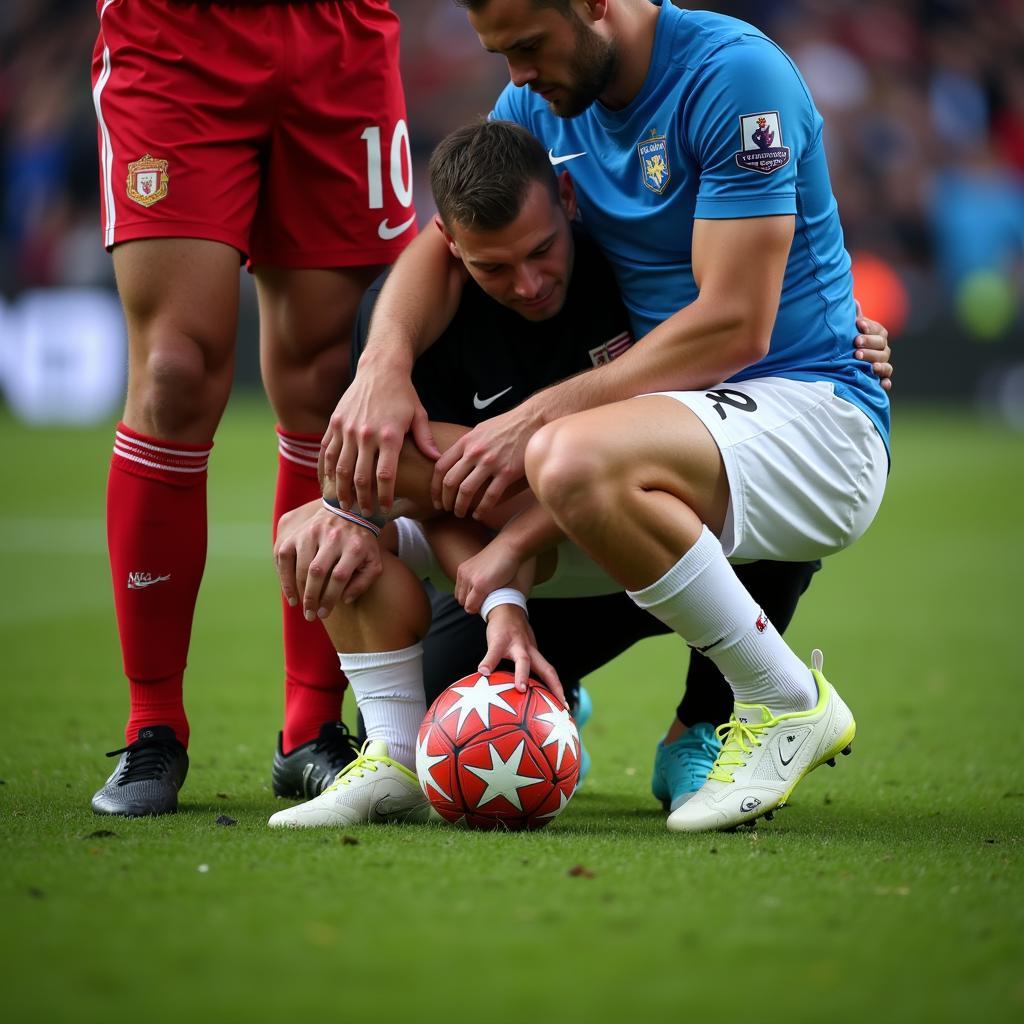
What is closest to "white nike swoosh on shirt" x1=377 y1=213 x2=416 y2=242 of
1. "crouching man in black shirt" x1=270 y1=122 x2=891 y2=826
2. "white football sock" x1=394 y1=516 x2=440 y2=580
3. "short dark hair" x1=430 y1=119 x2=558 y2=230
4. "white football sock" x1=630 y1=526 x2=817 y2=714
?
"crouching man in black shirt" x1=270 y1=122 x2=891 y2=826

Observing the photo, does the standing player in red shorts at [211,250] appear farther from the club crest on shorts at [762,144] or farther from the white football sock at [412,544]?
the club crest on shorts at [762,144]

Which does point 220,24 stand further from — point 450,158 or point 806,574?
point 806,574

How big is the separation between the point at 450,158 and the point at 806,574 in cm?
121

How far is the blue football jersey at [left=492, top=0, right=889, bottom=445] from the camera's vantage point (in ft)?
Answer: 9.50

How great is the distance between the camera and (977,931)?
206cm

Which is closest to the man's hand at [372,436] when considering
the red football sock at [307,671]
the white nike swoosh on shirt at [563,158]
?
the red football sock at [307,671]

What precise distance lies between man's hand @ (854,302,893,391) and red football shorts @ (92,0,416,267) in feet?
Answer: 3.53

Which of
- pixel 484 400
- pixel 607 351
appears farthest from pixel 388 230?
pixel 607 351

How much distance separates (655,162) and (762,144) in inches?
10.3

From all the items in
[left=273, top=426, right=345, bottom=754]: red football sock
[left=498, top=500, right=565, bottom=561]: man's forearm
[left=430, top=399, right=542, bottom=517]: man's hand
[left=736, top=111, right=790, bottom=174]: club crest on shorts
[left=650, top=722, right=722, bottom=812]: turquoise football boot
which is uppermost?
[left=736, top=111, right=790, bottom=174]: club crest on shorts

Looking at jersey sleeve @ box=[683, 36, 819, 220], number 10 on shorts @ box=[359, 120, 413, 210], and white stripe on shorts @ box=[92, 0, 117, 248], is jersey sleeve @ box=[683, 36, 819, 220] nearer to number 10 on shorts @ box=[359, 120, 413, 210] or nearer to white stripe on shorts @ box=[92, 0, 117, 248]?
number 10 on shorts @ box=[359, 120, 413, 210]

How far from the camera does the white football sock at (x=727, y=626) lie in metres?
2.73

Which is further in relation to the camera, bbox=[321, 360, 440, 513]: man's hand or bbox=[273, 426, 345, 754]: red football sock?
bbox=[273, 426, 345, 754]: red football sock

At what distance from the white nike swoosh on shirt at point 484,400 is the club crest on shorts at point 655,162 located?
0.53 metres
